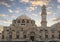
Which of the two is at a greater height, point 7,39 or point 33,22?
point 33,22

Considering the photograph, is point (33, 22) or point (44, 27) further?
point (33, 22)

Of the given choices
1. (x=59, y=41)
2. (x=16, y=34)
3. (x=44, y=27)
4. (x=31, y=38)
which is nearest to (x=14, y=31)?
(x=16, y=34)

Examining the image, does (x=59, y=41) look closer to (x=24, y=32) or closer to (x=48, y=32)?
(x=48, y=32)

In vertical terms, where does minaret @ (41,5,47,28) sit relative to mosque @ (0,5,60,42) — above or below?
above

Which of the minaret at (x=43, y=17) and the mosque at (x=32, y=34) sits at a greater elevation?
the minaret at (x=43, y=17)

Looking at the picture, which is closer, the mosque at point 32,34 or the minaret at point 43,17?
the mosque at point 32,34

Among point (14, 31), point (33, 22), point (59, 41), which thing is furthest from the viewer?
point (33, 22)

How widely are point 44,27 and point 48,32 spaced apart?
275 cm

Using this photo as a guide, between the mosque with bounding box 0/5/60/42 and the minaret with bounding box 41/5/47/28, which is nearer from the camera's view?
the mosque with bounding box 0/5/60/42

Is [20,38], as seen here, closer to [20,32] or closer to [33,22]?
[20,32]

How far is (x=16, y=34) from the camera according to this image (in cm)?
6500

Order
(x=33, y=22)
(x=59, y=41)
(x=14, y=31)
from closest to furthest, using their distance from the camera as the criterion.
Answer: (x=59, y=41) < (x=14, y=31) < (x=33, y=22)

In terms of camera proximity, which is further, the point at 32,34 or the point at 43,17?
the point at 43,17

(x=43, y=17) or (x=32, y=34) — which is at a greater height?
(x=43, y=17)
